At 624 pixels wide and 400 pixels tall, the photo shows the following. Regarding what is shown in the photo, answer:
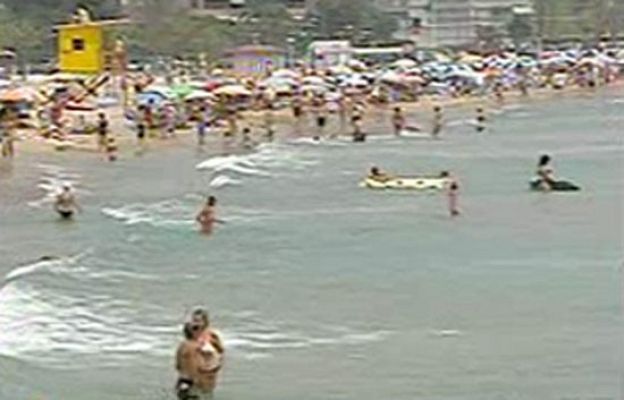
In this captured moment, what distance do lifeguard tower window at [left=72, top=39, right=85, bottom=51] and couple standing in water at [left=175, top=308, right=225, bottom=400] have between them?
48.5 m

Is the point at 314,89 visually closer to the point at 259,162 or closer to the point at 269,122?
the point at 269,122

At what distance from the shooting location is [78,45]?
63.6 metres

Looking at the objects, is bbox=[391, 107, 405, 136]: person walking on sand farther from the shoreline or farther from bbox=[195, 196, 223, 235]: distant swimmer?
bbox=[195, 196, 223, 235]: distant swimmer

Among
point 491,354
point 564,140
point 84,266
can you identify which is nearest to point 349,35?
point 564,140

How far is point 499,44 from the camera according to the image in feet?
418

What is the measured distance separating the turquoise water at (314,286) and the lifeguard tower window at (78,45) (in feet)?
68.0

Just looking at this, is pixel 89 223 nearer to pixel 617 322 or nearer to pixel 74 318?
pixel 74 318

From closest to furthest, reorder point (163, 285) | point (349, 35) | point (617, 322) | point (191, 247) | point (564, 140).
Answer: point (617, 322) < point (163, 285) < point (191, 247) < point (564, 140) < point (349, 35)

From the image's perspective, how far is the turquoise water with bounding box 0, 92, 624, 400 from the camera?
17.7 metres

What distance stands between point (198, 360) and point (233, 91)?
45.2m

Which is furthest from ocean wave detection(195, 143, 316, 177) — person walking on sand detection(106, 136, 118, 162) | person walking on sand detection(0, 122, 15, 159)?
person walking on sand detection(0, 122, 15, 159)

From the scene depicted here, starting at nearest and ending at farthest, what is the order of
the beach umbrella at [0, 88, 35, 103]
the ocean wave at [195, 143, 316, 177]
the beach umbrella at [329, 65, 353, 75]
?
the ocean wave at [195, 143, 316, 177], the beach umbrella at [0, 88, 35, 103], the beach umbrella at [329, 65, 353, 75]

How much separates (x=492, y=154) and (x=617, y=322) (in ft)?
99.4

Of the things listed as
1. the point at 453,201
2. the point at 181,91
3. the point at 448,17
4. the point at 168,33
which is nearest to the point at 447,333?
the point at 453,201
